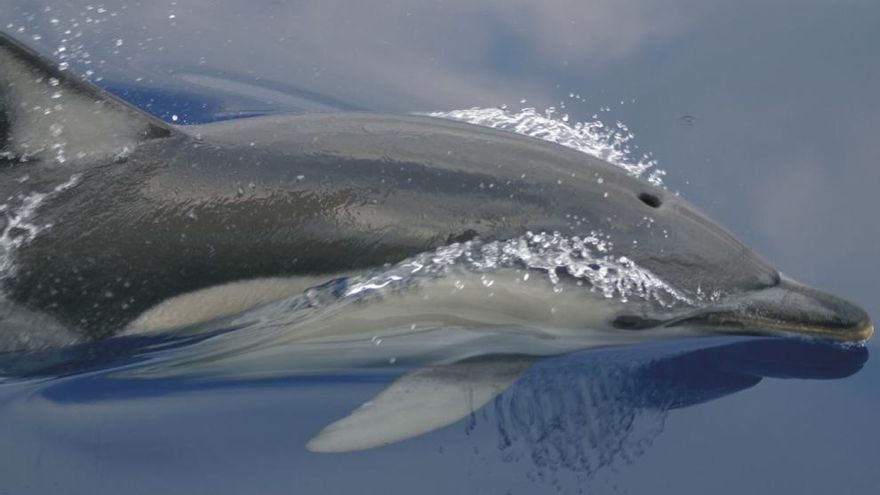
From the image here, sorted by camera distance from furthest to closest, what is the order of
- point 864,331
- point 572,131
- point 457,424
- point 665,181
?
point 572,131, point 665,181, point 864,331, point 457,424

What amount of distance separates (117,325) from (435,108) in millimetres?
1979

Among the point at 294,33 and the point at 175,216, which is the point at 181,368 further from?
the point at 294,33

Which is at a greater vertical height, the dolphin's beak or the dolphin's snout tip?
the dolphin's beak

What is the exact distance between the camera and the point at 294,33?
17.8 feet

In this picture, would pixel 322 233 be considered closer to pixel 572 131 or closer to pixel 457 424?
pixel 457 424

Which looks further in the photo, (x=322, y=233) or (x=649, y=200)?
(x=649, y=200)

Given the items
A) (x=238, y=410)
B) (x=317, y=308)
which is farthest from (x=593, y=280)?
(x=238, y=410)

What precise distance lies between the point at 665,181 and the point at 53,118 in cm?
219

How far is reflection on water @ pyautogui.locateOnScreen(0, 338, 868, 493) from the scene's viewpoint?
9.83 ft

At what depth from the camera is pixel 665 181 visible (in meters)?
4.29

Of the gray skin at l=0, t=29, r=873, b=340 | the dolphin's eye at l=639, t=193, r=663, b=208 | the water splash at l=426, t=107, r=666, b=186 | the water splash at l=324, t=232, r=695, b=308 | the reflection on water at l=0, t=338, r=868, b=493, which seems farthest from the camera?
the water splash at l=426, t=107, r=666, b=186

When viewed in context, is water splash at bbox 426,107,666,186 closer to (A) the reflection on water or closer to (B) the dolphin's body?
(B) the dolphin's body

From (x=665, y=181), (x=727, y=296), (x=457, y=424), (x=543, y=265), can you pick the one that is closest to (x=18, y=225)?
(x=457, y=424)

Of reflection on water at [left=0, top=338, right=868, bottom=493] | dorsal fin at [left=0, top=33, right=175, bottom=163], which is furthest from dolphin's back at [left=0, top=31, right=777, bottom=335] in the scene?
reflection on water at [left=0, top=338, right=868, bottom=493]
